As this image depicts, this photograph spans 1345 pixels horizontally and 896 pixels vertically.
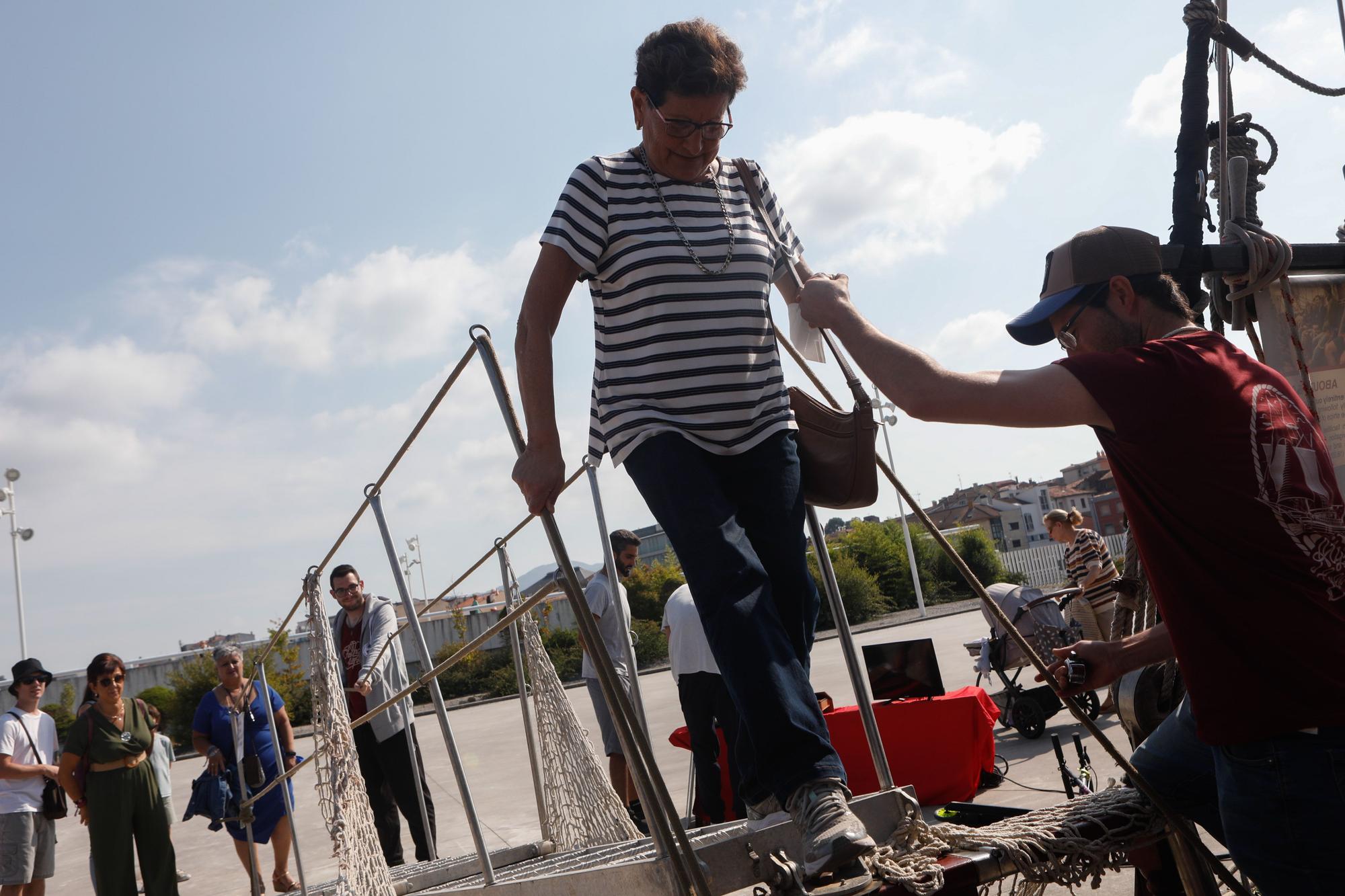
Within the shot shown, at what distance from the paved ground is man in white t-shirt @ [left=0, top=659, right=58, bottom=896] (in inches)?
42.8

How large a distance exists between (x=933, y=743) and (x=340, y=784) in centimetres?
379

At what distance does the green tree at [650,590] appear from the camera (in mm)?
24906

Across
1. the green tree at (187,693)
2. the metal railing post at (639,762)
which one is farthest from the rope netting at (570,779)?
the green tree at (187,693)

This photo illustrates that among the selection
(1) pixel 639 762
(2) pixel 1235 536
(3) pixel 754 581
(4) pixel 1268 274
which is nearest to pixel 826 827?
(1) pixel 639 762

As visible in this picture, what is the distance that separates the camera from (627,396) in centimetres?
227

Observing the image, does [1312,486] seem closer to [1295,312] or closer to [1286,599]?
[1286,599]

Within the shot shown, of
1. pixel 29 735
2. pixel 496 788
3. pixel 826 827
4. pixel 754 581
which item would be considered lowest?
pixel 496 788

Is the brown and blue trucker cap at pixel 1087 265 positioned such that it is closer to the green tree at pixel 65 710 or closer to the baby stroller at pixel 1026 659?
the baby stroller at pixel 1026 659

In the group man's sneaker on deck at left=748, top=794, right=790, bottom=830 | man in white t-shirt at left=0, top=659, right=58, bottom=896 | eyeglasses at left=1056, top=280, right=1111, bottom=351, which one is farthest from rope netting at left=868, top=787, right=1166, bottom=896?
man in white t-shirt at left=0, top=659, right=58, bottom=896

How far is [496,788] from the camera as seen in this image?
988 centimetres

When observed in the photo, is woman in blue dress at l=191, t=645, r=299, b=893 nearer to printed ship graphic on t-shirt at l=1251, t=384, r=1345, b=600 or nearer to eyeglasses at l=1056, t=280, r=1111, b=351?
eyeglasses at l=1056, t=280, r=1111, b=351

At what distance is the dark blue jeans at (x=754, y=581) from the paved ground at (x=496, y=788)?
2.49 m

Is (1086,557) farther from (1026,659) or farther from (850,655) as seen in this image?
(850,655)

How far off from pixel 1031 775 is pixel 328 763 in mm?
4559
